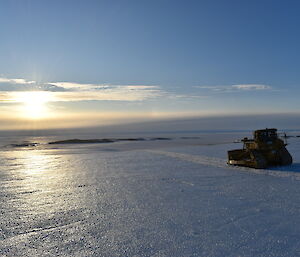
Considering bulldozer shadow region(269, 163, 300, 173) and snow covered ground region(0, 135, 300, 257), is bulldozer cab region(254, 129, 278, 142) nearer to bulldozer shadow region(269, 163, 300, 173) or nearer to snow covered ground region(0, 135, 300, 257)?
bulldozer shadow region(269, 163, 300, 173)

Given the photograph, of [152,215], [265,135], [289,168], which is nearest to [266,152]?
[265,135]

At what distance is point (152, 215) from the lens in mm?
6543

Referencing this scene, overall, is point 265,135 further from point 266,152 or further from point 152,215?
point 152,215

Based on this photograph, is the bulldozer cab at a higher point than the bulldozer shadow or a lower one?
higher

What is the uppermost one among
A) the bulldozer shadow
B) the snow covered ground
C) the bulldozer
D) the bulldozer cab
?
the bulldozer cab

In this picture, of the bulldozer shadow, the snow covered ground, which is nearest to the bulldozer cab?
the bulldozer shadow

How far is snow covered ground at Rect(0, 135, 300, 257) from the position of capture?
15.9 ft

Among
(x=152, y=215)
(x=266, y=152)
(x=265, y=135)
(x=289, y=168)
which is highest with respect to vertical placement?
(x=265, y=135)

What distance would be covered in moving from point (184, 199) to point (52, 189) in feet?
14.8

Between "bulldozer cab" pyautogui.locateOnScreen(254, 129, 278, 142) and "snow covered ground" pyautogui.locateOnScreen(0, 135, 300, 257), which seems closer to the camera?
"snow covered ground" pyautogui.locateOnScreen(0, 135, 300, 257)

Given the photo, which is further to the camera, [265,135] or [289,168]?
[265,135]

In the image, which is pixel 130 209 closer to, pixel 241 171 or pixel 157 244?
pixel 157 244

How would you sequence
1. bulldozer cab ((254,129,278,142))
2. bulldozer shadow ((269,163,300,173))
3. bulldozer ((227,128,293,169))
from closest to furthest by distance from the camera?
bulldozer shadow ((269,163,300,173))
bulldozer ((227,128,293,169))
bulldozer cab ((254,129,278,142))

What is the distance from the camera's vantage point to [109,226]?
232 inches
